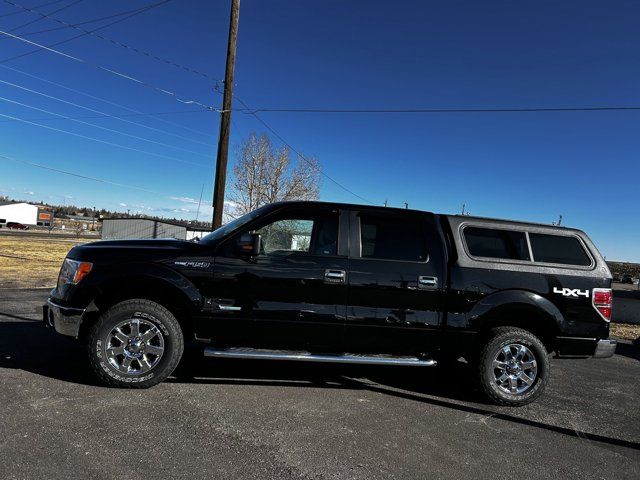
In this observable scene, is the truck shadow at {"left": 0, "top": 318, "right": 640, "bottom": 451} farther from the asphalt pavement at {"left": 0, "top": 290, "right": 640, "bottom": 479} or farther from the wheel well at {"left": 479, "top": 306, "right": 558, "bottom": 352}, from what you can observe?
the wheel well at {"left": 479, "top": 306, "right": 558, "bottom": 352}

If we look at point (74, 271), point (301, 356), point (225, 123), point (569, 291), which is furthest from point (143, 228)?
point (569, 291)

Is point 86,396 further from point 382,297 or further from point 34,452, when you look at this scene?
point 382,297

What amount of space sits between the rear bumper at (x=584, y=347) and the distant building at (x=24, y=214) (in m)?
126

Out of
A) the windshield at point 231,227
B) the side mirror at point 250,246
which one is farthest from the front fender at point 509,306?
the windshield at point 231,227

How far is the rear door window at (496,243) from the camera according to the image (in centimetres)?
509

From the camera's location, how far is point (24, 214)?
11762 cm

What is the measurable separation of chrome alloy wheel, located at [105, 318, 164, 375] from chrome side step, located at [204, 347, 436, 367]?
52 cm

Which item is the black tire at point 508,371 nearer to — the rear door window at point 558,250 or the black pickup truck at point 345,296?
the black pickup truck at point 345,296

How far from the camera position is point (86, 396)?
14.1 ft

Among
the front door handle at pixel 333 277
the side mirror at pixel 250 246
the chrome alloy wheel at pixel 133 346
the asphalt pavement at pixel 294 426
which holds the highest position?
the side mirror at pixel 250 246

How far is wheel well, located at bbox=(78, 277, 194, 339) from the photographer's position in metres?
4.63

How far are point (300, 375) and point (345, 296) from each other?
133 cm

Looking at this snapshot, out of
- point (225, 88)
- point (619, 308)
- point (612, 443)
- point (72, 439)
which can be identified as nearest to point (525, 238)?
point (612, 443)

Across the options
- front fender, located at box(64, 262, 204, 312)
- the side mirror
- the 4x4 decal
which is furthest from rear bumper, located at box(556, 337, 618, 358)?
front fender, located at box(64, 262, 204, 312)
